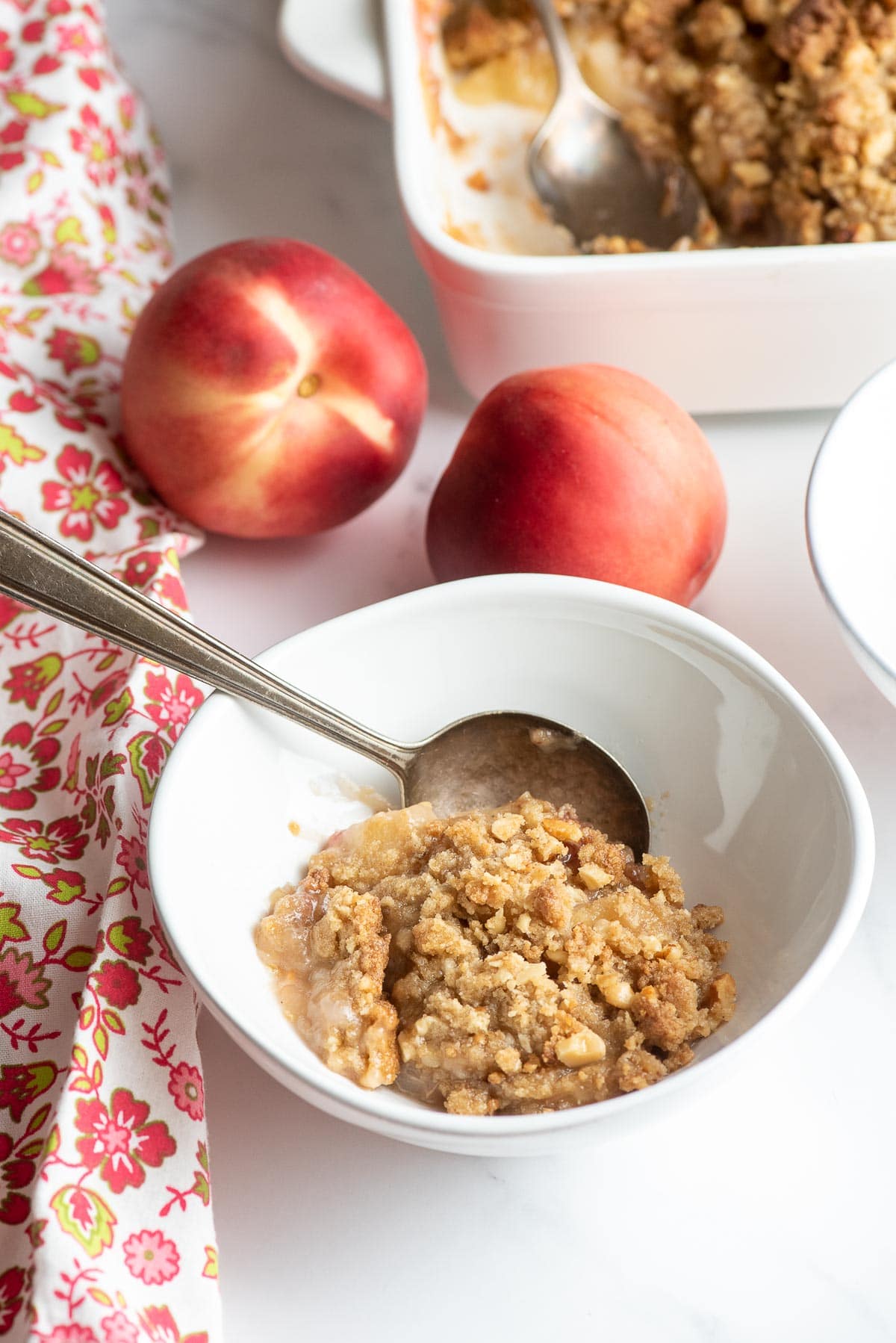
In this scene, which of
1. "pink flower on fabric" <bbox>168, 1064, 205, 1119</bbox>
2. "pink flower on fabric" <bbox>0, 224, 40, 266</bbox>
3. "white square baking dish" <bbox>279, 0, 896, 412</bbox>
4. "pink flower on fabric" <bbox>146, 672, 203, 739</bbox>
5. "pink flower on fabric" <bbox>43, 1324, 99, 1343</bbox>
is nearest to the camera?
"pink flower on fabric" <bbox>43, 1324, 99, 1343</bbox>

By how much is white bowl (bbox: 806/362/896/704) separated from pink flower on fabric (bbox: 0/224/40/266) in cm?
70

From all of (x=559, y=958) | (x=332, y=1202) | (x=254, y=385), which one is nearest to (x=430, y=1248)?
(x=332, y=1202)

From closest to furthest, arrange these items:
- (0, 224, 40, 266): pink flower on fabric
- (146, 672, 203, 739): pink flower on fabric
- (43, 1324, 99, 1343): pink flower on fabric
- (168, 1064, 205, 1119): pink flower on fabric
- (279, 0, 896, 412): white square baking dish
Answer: (43, 1324, 99, 1343): pink flower on fabric, (168, 1064, 205, 1119): pink flower on fabric, (146, 672, 203, 739): pink flower on fabric, (279, 0, 896, 412): white square baking dish, (0, 224, 40, 266): pink flower on fabric

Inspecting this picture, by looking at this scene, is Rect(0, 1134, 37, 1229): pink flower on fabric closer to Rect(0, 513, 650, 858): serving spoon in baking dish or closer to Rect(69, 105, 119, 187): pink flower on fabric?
Rect(0, 513, 650, 858): serving spoon in baking dish

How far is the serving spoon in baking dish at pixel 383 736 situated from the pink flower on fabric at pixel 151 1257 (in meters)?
0.29

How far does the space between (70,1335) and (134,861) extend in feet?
0.86

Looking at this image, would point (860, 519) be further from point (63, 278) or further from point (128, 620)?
point (63, 278)

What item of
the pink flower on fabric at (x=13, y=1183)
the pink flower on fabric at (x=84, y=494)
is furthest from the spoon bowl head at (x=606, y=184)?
the pink flower on fabric at (x=13, y=1183)

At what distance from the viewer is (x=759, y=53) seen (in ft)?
3.92

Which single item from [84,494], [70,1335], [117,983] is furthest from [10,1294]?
[84,494]

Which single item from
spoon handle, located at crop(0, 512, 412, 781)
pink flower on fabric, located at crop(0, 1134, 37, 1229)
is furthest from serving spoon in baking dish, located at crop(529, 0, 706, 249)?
pink flower on fabric, located at crop(0, 1134, 37, 1229)

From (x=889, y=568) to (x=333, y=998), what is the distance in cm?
50

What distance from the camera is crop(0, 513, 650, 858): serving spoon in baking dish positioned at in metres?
0.71

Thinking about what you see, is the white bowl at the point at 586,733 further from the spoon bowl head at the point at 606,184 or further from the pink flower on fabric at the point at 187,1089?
the spoon bowl head at the point at 606,184
